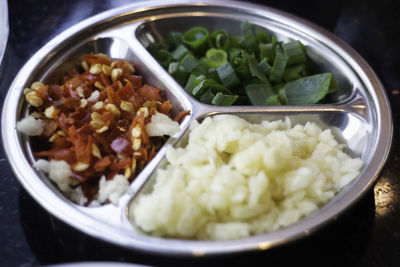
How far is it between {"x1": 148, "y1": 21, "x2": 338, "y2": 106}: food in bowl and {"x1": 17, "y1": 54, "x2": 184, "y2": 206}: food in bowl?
0.83 feet

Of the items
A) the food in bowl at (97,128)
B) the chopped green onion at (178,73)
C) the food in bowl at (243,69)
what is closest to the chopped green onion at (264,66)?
the food in bowl at (243,69)

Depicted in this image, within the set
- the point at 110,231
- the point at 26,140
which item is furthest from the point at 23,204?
the point at 110,231

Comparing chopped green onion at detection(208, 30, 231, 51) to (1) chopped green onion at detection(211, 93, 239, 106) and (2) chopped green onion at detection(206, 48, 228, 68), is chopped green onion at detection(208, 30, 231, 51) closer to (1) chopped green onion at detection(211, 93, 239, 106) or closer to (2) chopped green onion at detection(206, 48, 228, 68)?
(2) chopped green onion at detection(206, 48, 228, 68)

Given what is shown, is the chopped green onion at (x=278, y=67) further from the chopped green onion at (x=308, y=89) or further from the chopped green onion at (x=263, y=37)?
the chopped green onion at (x=263, y=37)

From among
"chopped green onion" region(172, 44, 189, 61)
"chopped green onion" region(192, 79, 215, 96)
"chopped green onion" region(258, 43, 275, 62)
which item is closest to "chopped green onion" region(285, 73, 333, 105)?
"chopped green onion" region(258, 43, 275, 62)

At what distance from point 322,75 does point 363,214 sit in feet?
2.59

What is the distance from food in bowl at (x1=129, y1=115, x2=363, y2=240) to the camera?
1.54m

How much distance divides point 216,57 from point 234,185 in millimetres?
1157

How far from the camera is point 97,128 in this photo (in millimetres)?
1912

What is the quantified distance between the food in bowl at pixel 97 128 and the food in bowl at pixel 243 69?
25 cm

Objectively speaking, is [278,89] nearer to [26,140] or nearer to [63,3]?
[26,140]

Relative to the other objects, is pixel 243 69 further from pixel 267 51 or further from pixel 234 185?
pixel 234 185

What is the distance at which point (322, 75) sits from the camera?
2254mm

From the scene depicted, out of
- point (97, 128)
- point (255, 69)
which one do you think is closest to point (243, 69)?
point (255, 69)
